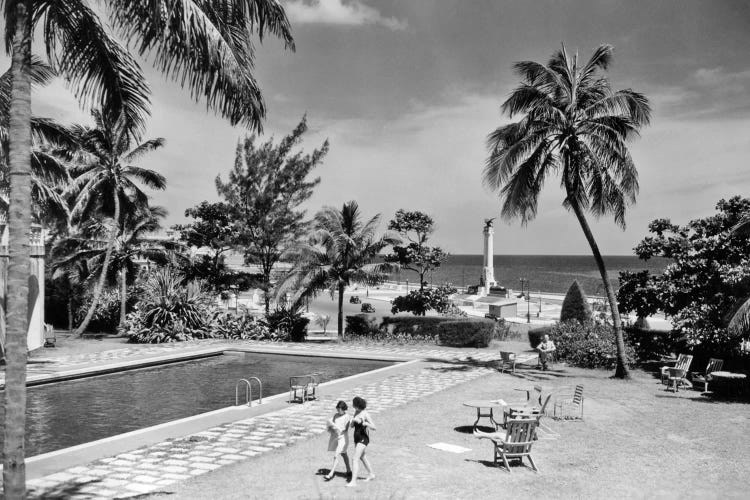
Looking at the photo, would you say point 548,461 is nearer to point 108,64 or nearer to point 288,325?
point 108,64

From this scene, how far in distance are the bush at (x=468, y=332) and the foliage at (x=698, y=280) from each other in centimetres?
584

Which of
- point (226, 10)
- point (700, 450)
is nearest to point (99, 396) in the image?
point (226, 10)

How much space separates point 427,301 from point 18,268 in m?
27.7

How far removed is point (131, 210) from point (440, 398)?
2182 cm

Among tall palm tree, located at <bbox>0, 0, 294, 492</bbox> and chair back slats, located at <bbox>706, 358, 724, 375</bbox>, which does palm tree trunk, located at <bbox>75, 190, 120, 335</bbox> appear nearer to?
→ tall palm tree, located at <bbox>0, 0, 294, 492</bbox>

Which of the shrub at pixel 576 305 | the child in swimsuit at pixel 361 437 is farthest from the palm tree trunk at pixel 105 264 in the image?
the child in swimsuit at pixel 361 437

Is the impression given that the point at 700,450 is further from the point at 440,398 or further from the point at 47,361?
the point at 47,361

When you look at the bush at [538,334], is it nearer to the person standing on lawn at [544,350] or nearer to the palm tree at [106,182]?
the person standing on lawn at [544,350]

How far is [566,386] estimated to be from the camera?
18172 millimetres

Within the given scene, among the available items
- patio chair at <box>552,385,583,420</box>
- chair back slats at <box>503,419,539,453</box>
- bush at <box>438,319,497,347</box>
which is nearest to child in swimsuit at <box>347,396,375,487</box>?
chair back slats at <box>503,419,539,453</box>

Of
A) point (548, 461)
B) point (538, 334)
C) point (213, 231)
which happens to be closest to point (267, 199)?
point (213, 231)

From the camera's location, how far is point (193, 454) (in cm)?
1069

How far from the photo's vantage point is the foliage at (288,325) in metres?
30.3

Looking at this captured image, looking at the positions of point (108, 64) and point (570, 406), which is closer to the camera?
point (108, 64)
